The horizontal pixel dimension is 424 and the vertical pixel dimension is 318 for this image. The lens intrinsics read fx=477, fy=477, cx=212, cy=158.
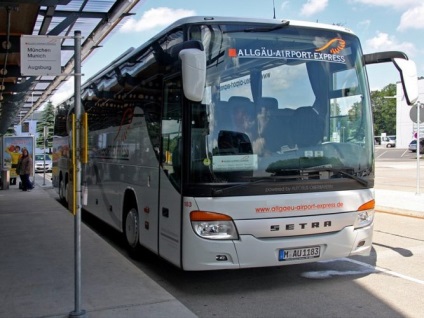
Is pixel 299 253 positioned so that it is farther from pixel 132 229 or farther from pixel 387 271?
pixel 132 229

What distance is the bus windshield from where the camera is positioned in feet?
17.1

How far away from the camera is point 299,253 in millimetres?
5430

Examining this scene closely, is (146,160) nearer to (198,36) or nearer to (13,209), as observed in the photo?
(198,36)

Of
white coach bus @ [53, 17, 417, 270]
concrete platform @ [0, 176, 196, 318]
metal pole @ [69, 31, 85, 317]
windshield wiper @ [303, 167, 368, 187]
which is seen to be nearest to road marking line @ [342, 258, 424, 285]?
white coach bus @ [53, 17, 417, 270]

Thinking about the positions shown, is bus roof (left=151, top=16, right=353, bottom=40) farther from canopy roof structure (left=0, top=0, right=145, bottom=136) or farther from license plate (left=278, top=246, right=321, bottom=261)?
canopy roof structure (left=0, top=0, right=145, bottom=136)

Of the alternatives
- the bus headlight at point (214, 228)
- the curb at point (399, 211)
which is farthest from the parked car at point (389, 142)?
the bus headlight at point (214, 228)

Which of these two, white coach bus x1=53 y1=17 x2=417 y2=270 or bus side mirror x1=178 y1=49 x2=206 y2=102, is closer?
bus side mirror x1=178 y1=49 x2=206 y2=102

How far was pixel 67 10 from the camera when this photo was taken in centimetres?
1004

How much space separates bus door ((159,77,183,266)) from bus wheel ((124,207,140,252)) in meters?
1.23

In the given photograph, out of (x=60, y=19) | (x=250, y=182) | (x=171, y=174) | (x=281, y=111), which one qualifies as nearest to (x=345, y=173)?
(x=281, y=111)

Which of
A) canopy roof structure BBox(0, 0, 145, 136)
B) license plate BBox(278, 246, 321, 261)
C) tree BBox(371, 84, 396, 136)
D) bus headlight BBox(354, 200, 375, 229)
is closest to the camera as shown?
license plate BBox(278, 246, 321, 261)

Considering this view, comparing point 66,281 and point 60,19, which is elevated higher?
point 60,19

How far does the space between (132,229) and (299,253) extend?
9.46 ft

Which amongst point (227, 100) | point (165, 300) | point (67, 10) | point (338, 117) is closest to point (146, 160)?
point (227, 100)
